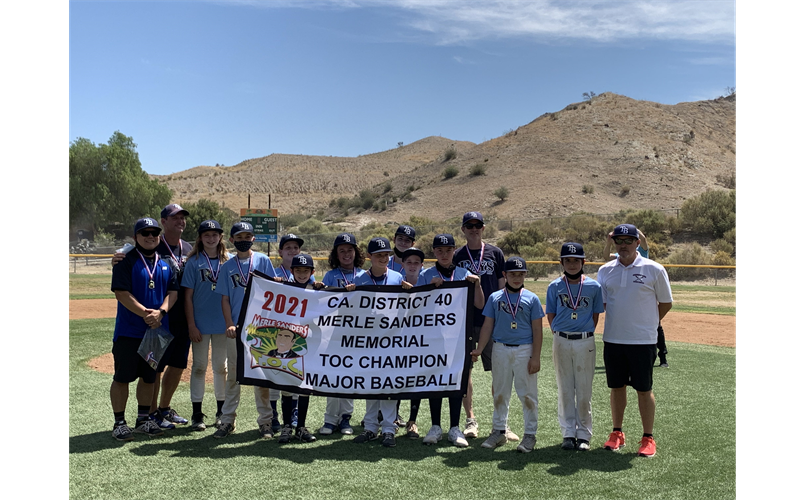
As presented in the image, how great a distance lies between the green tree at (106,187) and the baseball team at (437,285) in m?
51.1

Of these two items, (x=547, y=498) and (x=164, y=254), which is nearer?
(x=547, y=498)

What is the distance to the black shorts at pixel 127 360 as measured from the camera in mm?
6477

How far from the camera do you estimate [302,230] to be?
5869cm

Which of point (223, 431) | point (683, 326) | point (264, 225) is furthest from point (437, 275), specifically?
point (264, 225)

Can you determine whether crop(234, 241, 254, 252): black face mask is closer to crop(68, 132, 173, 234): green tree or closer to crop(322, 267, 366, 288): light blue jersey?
crop(322, 267, 366, 288): light blue jersey

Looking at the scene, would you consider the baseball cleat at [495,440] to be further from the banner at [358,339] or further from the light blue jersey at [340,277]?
the light blue jersey at [340,277]

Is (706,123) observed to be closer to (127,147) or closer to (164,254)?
(127,147)

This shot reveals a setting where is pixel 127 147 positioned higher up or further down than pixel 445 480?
higher up

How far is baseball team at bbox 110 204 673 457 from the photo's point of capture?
6164mm

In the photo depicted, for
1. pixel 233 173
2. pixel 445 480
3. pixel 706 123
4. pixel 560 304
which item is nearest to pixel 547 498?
pixel 445 480

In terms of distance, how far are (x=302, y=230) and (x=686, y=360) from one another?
4927 cm

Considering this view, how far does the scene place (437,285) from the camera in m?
6.48

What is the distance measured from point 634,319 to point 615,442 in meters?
1.30

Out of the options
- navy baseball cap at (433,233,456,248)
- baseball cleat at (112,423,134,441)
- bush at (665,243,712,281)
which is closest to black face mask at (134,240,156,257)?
baseball cleat at (112,423,134,441)
